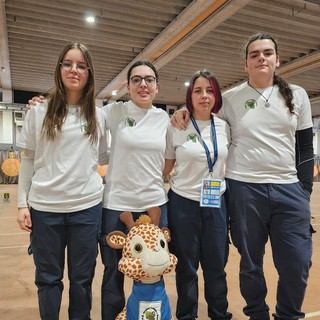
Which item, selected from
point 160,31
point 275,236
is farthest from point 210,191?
point 160,31

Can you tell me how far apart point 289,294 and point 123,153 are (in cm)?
117

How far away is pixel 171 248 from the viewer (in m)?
1.88

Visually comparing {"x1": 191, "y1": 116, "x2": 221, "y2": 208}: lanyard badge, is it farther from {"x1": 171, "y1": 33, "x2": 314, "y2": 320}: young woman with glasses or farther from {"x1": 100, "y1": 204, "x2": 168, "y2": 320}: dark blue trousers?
{"x1": 100, "y1": 204, "x2": 168, "y2": 320}: dark blue trousers

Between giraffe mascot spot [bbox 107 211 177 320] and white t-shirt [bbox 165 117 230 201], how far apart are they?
11.7 inches

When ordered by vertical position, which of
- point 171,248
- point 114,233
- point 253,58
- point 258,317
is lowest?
point 258,317

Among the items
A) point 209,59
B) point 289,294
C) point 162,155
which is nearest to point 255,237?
point 289,294

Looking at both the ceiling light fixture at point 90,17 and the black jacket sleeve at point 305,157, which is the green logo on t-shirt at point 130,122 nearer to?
the black jacket sleeve at point 305,157

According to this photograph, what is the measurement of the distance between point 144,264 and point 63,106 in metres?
0.87

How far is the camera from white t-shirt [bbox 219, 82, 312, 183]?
1750mm

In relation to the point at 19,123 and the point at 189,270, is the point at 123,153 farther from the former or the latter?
the point at 19,123

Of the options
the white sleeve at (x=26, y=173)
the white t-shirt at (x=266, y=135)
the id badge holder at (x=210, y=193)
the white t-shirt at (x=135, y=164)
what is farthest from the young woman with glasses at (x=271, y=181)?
the white sleeve at (x=26, y=173)

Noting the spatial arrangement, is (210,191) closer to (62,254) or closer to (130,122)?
(130,122)

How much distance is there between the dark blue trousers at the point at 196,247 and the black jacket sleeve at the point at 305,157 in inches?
18.1

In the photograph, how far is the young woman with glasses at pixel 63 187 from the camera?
5.28ft
